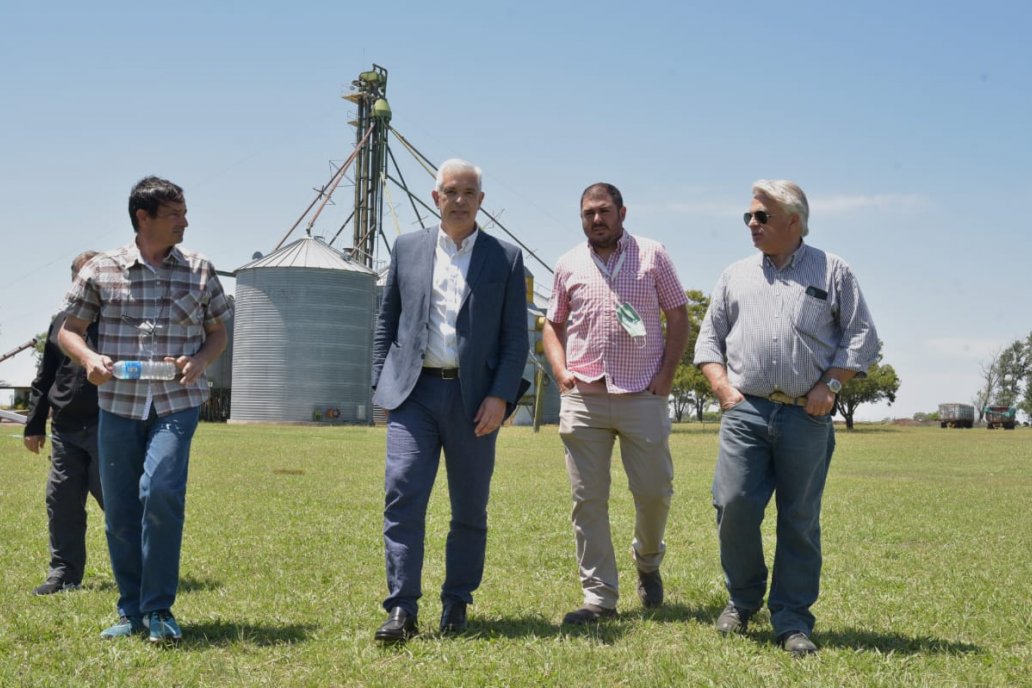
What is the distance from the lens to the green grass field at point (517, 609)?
15.2 feet

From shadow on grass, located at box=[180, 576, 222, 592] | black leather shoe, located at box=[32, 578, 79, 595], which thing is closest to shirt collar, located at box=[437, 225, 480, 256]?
shadow on grass, located at box=[180, 576, 222, 592]

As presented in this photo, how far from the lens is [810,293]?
17.5 ft

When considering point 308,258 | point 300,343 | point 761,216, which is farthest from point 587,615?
point 308,258

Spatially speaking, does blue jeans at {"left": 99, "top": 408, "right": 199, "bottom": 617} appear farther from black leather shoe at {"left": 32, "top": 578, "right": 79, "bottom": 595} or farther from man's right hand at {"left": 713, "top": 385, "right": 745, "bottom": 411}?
man's right hand at {"left": 713, "top": 385, "right": 745, "bottom": 411}

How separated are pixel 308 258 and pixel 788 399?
50.5m

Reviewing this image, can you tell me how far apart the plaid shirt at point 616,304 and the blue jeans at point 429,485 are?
811mm

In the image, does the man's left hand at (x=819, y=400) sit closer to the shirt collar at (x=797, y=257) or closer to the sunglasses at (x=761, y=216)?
the shirt collar at (x=797, y=257)

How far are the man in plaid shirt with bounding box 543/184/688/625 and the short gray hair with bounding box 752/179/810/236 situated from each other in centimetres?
90

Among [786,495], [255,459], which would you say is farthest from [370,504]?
[255,459]

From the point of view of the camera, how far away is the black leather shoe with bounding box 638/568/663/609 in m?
6.27

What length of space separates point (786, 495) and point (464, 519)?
169 centimetres

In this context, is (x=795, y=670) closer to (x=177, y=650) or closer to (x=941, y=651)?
(x=941, y=651)

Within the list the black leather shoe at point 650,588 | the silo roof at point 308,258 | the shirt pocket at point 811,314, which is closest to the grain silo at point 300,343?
the silo roof at point 308,258

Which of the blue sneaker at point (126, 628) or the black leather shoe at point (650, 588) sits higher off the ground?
the black leather shoe at point (650, 588)
